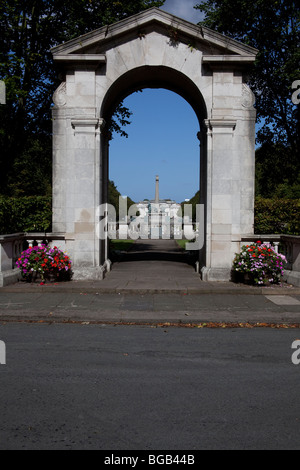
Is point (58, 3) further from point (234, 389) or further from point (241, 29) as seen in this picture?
point (234, 389)

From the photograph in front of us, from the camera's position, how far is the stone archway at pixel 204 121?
42.7ft

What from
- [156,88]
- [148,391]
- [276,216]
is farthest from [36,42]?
[148,391]

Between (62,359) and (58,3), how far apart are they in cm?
1849

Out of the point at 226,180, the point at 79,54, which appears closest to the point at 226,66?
the point at 226,180

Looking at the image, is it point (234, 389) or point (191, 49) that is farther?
point (191, 49)

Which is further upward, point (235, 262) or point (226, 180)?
point (226, 180)

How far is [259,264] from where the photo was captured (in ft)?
39.4

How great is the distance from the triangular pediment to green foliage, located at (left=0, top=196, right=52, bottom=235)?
427cm

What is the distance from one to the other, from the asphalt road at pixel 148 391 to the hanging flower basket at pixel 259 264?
455 cm

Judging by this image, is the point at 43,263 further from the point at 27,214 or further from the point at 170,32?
the point at 170,32

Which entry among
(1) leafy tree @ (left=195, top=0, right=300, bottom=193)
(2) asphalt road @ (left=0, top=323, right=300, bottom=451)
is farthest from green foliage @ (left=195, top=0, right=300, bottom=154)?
(2) asphalt road @ (left=0, top=323, right=300, bottom=451)

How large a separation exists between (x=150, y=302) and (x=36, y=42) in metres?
15.9

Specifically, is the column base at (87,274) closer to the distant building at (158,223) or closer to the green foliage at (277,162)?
the green foliage at (277,162)

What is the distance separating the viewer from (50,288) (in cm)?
1154
